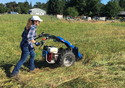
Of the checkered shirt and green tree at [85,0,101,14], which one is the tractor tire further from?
green tree at [85,0,101,14]

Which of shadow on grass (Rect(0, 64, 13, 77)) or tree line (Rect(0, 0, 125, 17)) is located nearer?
shadow on grass (Rect(0, 64, 13, 77))

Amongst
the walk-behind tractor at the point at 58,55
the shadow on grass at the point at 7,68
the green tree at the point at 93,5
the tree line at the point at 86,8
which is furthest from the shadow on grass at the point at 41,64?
the green tree at the point at 93,5

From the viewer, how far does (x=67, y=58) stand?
443 cm

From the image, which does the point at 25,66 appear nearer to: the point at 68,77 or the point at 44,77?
the point at 44,77

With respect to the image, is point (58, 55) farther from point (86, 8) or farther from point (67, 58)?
point (86, 8)

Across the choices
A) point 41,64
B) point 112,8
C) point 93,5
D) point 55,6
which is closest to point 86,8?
point 93,5

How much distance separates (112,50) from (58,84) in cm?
→ 371

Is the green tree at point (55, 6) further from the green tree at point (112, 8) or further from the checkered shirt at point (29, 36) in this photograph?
the checkered shirt at point (29, 36)

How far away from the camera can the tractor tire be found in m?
4.24

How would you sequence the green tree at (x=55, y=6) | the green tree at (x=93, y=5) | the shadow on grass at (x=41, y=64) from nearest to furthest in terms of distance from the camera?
1. the shadow on grass at (x=41, y=64)
2. the green tree at (x=93, y=5)
3. the green tree at (x=55, y=6)

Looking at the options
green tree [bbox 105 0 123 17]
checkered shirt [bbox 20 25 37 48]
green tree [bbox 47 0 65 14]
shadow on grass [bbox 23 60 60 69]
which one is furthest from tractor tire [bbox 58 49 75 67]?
green tree [bbox 47 0 65 14]

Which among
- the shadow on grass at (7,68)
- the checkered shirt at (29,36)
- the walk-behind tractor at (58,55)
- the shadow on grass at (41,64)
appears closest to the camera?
the checkered shirt at (29,36)

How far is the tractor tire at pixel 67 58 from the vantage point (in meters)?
4.24

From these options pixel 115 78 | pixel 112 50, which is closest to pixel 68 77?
pixel 115 78
